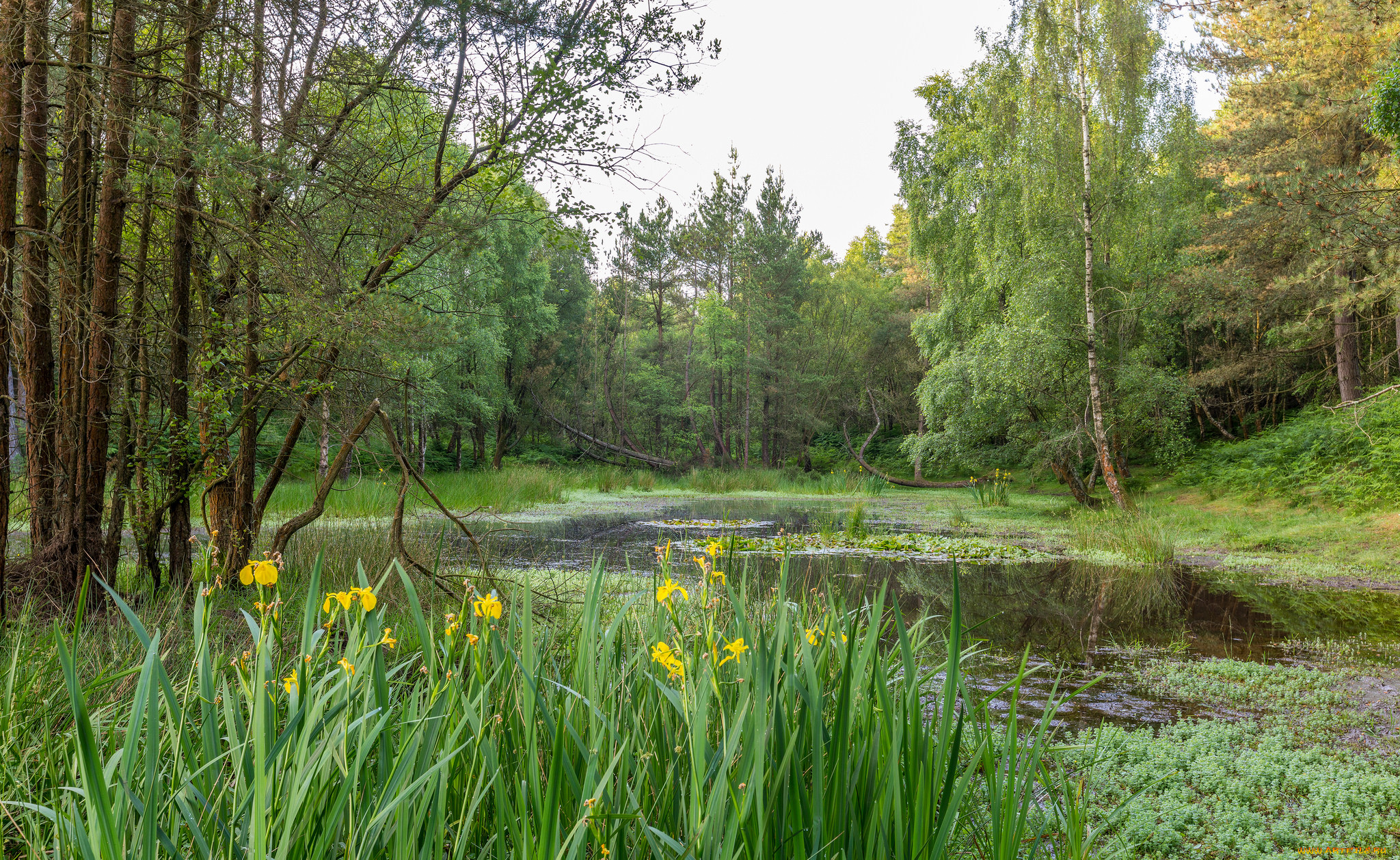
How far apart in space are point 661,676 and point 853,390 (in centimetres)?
2986

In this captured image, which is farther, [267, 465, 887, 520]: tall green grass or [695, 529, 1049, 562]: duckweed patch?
[267, 465, 887, 520]: tall green grass

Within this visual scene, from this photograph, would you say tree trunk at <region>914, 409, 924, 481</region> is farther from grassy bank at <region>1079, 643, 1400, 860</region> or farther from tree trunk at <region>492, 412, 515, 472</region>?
grassy bank at <region>1079, 643, 1400, 860</region>

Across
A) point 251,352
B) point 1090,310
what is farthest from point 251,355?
point 1090,310

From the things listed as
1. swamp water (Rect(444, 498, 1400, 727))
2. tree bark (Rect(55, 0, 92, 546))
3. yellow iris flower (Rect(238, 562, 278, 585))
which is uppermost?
tree bark (Rect(55, 0, 92, 546))

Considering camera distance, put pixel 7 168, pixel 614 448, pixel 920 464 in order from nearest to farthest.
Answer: pixel 7 168 < pixel 920 464 < pixel 614 448

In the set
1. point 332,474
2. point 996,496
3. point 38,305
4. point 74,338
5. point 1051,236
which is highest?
point 1051,236

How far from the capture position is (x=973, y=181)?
16281 millimetres

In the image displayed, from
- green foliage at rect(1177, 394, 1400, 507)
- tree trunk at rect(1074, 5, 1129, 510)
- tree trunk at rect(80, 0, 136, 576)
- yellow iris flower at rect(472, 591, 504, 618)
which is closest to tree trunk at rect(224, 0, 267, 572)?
tree trunk at rect(80, 0, 136, 576)

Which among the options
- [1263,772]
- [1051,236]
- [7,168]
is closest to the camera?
[1263,772]

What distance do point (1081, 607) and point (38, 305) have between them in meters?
6.29

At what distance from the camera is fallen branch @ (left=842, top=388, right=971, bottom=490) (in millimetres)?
22328

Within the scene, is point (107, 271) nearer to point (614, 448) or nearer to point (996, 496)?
point (996, 496)

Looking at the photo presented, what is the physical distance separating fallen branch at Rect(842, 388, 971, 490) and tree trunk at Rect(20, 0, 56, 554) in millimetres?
18664

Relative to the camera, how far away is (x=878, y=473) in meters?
24.8
